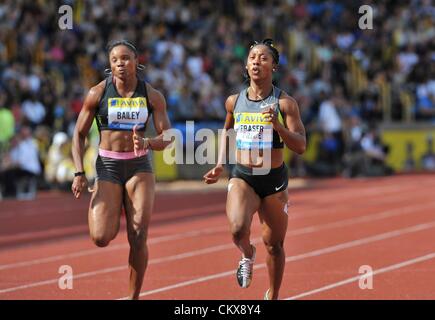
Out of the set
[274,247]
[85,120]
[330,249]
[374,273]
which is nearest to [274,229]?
[274,247]

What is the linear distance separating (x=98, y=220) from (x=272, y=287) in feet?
4.63

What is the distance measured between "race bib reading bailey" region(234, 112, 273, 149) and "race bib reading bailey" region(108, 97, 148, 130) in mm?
732

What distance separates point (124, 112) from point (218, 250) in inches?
166

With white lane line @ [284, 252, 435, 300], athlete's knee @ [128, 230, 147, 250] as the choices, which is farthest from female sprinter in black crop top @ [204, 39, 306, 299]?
white lane line @ [284, 252, 435, 300]

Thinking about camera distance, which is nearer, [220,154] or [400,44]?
[220,154]

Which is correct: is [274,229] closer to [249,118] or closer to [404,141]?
[249,118]

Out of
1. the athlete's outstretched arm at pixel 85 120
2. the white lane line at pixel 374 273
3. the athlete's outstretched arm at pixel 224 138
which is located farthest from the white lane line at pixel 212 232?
the athlete's outstretched arm at pixel 224 138

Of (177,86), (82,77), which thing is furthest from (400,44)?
(82,77)

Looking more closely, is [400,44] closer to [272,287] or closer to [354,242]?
[354,242]

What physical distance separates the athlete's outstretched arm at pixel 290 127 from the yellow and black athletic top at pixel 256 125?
0.17 feet

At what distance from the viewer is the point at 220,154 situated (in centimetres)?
837

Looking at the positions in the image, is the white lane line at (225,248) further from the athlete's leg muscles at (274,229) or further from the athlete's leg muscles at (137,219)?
the athlete's leg muscles at (274,229)

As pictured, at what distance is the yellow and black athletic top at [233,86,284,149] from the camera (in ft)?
26.3

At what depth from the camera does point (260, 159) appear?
8.14m
